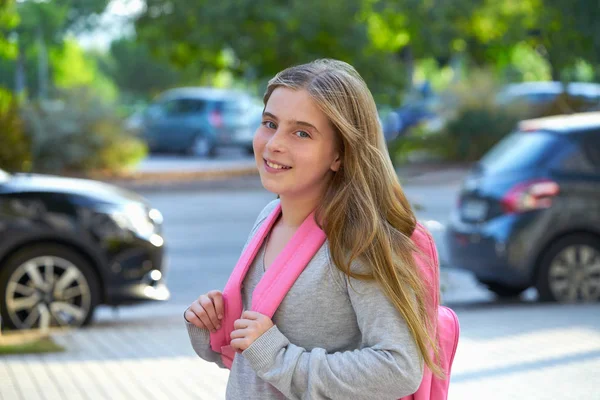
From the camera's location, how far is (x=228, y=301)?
2469mm

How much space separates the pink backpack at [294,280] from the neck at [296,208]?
0.07 metres

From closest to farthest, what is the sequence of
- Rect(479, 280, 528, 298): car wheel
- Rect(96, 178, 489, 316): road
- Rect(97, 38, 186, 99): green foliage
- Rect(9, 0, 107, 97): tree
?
Rect(479, 280, 528, 298): car wheel
Rect(96, 178, 489, 316): road
Rect(9, 0, 107, 97): tree
Rect(97, 38, 186, 99): green foliage

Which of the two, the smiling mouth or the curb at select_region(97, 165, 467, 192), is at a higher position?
the smiling mouth

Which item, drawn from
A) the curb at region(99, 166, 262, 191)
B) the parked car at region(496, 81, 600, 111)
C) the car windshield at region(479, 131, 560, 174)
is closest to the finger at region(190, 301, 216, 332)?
the car windshield at region(479, 131, 560, 174)

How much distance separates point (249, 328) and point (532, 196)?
692 cm

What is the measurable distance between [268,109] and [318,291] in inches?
16.8

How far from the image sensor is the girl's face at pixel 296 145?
92.2 inches

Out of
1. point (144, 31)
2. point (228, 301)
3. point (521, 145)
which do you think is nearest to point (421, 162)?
point (144, 31)

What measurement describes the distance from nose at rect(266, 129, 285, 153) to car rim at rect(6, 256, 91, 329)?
5762 millimetres

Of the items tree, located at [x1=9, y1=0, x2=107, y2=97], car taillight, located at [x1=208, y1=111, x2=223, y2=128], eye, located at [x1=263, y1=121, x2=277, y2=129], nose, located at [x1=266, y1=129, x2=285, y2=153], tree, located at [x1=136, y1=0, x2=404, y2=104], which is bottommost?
nose, located at [x1=266, y1=129, x2=285, y2=153]

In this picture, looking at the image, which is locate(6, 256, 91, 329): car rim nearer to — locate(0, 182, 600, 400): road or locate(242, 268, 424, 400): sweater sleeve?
locate(0, 182, 600, 400): road

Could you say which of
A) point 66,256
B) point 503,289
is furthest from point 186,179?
point 66,256

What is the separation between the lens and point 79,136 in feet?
72.4

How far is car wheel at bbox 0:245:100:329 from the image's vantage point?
25.6 ft
